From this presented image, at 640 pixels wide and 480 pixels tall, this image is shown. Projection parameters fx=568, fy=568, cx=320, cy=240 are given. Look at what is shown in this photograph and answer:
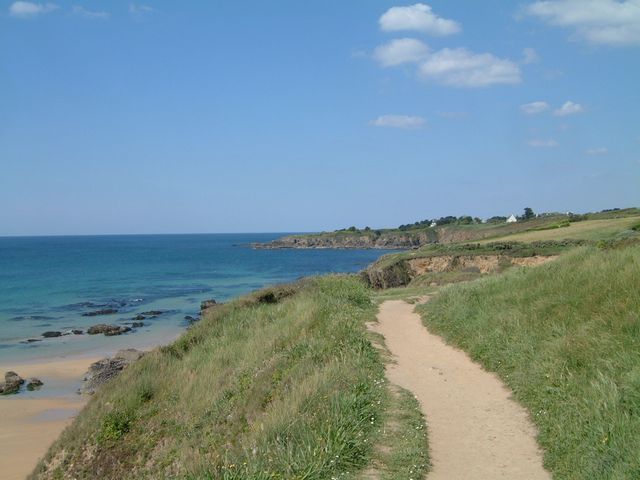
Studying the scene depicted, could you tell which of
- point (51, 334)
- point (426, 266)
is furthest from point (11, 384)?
point (426, 266)

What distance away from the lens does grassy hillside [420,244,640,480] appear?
255 inches

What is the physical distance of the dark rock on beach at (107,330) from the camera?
34.5 metres

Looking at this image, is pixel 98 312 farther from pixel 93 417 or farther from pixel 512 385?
pixel 512 385

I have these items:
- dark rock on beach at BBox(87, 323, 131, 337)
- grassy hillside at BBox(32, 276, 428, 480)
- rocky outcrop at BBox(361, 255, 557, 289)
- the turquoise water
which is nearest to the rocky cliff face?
the turquoise water

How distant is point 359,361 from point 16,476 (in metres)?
9.62

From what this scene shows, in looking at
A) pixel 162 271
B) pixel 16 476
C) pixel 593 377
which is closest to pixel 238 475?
pixel 593 377

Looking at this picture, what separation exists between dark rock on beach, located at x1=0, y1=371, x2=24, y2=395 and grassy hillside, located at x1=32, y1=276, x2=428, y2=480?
29.4 feet

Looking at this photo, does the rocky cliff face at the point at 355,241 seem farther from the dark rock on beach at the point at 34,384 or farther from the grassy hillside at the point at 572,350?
the grassy hillside at the point at 572,350

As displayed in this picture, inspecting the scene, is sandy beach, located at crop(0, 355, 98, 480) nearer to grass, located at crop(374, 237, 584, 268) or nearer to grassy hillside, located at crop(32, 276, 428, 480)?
grassy hillside, located at crop(32, 276, 428, 480)

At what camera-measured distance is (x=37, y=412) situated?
1947cm

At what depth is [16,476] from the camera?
13.9m

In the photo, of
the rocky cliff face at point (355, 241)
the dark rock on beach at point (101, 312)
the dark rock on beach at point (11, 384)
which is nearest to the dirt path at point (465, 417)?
the dark rock on beach at point (11, 384)

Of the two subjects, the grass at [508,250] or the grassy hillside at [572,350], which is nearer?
the grassy hillside at [572,350]

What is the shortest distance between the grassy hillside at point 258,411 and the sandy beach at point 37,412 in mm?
3289
